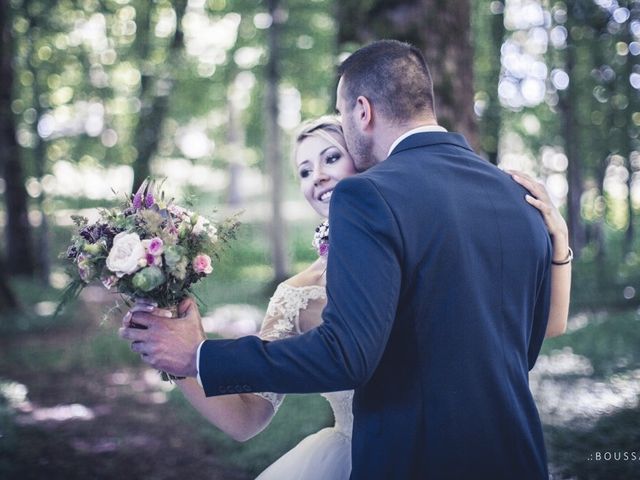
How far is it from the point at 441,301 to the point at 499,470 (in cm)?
60

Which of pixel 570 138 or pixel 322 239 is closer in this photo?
pixel 322 239

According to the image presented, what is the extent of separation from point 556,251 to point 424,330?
0.87 meters

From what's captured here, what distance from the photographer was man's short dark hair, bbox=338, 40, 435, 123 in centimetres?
237

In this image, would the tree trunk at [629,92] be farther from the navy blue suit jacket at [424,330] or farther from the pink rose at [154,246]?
the pink rose at [154,246]

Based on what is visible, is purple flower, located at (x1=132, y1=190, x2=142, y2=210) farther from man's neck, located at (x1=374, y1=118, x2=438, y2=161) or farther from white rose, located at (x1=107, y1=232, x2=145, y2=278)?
man's neck, located at (x1=374, y1=118, x2=438, y2=161)

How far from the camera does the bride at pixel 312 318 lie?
2691 millimetres

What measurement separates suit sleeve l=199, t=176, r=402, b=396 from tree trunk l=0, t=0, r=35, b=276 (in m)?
14.0

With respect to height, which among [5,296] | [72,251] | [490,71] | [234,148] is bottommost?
[5,296]

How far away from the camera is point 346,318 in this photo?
75.7 inches

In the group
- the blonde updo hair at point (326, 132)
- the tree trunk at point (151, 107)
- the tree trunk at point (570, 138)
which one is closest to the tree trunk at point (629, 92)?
the tree trunk at point (570, 138)

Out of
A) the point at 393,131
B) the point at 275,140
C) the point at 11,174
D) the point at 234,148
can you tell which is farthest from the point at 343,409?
the point at 234,148

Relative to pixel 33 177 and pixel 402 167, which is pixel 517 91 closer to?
pixel 33 177

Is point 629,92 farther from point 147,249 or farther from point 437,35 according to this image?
point 147,249

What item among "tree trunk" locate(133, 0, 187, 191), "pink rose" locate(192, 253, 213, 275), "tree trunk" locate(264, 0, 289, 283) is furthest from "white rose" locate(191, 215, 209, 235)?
"tree trunk" locate(133, 0, 187, 191)
